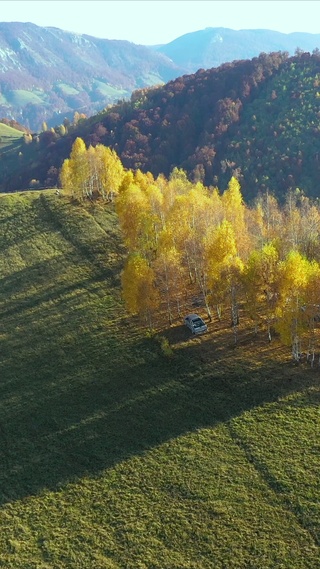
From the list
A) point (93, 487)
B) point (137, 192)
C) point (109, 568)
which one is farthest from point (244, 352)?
point (137, 192)

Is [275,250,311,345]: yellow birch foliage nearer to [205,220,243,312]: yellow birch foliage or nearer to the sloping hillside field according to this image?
the sloping hillside field

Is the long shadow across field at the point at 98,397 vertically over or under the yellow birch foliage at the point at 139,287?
under

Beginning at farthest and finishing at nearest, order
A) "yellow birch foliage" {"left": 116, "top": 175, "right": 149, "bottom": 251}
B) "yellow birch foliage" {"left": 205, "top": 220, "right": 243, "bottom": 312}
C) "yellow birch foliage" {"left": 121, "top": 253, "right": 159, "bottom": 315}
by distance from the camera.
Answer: "yellow birch foliage" {"left": 116, "top": 175, "right": 149, "bottom": 251} → "yellow birch foliage" {"left": 121, "top": 253, "right": 159, "bottom": 315} → "yellow birch foliage" {"left": 205, "top": 220, "right": 243, "bottom": 312}

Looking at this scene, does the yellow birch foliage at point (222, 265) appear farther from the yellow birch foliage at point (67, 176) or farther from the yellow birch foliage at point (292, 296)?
the yellow birch foliage at point (67, 176)

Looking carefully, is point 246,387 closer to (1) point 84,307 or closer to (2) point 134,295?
(2) point 134,295

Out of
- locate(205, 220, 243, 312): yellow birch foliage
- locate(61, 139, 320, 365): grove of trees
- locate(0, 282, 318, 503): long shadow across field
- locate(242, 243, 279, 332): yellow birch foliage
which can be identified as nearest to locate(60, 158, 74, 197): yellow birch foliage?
locate(61, 139, 320, 365): grove of trees

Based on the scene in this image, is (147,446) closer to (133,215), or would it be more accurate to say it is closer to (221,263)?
(221,263)

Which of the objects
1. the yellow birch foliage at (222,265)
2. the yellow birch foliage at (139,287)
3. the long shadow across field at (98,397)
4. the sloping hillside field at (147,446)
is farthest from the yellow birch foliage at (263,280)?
the yellow birch foliage at (139,287)

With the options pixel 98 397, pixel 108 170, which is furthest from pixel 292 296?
pixel 108 170
